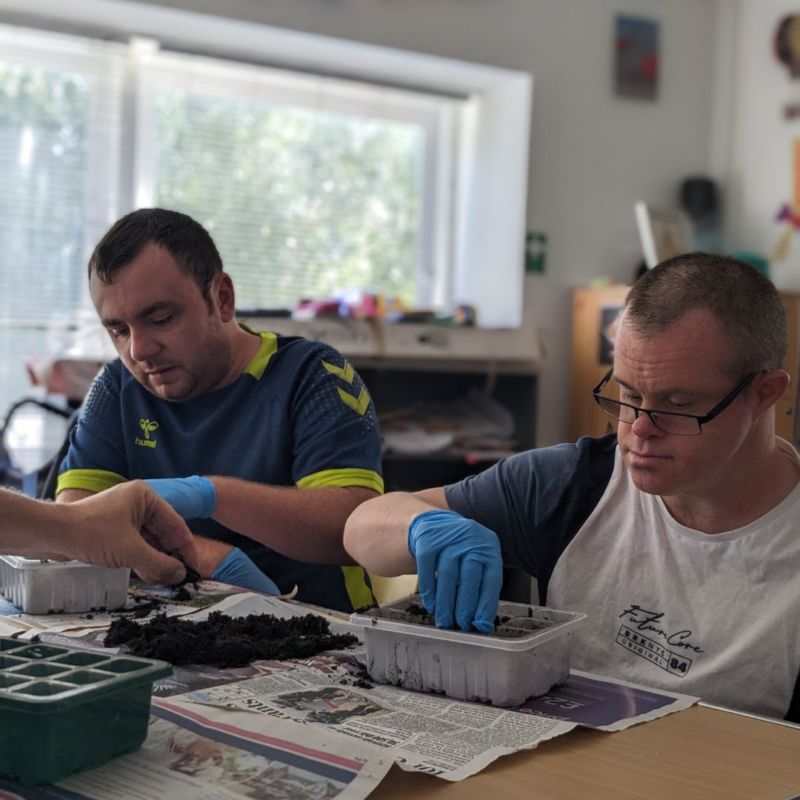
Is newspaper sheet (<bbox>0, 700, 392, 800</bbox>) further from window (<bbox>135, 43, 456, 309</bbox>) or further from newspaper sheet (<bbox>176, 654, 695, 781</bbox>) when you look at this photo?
window (<bbox>135, 43, 456, 309</bbox>)

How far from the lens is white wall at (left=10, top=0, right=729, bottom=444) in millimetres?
3742

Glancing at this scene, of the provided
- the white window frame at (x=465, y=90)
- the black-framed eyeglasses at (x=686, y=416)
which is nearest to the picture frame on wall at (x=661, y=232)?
the white window frame at (x=465, y=90)

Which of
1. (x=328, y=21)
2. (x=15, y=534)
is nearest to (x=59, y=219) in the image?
(x=328, y=21)

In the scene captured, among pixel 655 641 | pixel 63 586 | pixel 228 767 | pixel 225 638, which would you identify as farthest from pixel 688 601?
pixel 63 586

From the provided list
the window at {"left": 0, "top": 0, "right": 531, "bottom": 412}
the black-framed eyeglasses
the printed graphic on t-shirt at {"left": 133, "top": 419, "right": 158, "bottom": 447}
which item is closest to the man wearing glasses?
the black-framed eyeglasses

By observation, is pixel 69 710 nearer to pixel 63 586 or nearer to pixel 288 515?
pixel 63 586

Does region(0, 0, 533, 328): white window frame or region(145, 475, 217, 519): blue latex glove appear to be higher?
region(0, 0, 533, 328): white window frame

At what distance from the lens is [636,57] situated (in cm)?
399

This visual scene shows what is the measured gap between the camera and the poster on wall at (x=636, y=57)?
395 centimetres

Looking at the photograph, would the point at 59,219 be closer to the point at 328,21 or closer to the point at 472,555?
the point at 328,21

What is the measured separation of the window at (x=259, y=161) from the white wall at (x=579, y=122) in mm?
93

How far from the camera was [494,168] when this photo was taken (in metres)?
3.96

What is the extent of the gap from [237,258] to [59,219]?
1.96 ft

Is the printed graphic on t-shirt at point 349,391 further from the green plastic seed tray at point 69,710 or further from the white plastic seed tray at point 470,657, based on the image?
the green plastic seed tray at point 69,710
